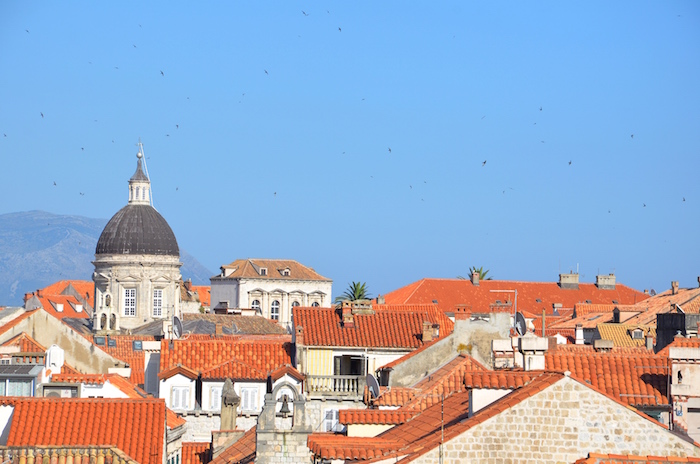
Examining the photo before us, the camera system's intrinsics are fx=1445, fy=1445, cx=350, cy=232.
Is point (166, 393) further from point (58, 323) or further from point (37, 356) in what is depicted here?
point (58, 323)

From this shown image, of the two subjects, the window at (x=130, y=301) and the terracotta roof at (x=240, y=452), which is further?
the window at (x=130, y=301)

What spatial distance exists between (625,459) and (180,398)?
29688mm

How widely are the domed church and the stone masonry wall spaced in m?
133

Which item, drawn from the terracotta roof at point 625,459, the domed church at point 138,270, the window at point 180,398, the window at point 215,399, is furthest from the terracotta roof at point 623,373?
the domed church at point 138,270

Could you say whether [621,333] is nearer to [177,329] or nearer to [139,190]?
[177,329]

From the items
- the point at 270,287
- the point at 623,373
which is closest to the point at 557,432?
the point at 623,373

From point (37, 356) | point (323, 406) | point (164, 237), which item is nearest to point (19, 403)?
point (37, 356)

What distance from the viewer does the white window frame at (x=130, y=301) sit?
150 m

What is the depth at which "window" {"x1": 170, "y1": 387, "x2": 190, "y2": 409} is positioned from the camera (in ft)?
146

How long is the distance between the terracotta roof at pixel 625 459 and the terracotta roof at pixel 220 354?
30034 millimetres

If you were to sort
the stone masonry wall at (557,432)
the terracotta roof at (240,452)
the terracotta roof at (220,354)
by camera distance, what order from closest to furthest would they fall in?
1. the stone masonry wall at (557,432)
2. the terracotta roof at (240,452)
3. the terracotta roof at (220,354)

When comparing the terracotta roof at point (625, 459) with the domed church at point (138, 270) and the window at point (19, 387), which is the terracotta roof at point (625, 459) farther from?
the domed church at point (138, 270)

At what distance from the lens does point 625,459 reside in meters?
16.3

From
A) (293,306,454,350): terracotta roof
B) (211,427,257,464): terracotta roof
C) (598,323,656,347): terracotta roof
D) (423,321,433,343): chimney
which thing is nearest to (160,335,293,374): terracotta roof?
(293,306,454,350): terracotta roof
